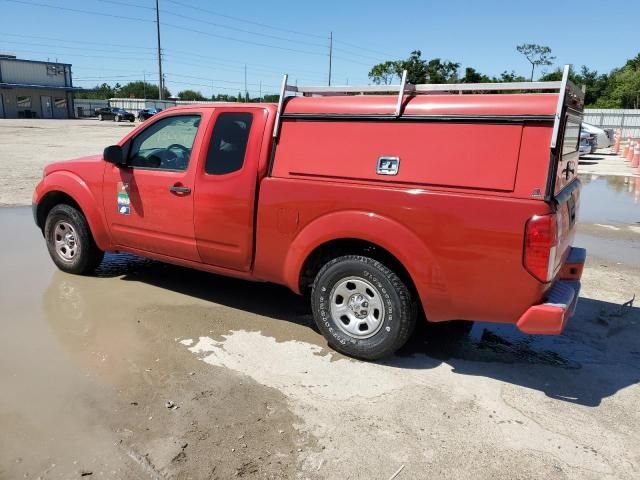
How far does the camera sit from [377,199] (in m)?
3.71

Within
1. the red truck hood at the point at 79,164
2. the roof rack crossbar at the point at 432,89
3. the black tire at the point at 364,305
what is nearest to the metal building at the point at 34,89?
the red truck hood at the point at 79,164

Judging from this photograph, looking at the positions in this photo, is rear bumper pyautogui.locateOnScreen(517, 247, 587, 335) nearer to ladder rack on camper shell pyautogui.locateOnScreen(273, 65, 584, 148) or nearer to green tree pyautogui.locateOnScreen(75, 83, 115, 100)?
ladder rack on camper shell pyautogui.locateOnScreen(273, 65, 584, 148)

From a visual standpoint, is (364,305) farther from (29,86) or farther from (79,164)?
(29,86)

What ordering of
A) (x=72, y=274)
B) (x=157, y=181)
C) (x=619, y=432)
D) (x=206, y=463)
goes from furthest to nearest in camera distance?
1. (x=72, y=274)
2. (x=157, y=181)
3. (x=619, y=432)
4. (x=206, y=463)

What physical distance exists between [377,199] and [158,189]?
2205 millimetres

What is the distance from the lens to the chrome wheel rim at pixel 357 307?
3.90 metres

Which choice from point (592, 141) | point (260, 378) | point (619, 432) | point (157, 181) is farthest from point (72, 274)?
point (592, 141)

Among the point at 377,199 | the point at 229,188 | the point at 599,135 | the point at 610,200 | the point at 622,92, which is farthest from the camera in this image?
the point at 622,92

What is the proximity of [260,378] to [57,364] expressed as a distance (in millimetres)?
1494

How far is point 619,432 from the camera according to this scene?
3.21 m

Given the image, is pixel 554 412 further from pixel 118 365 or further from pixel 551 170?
pixel 118 365

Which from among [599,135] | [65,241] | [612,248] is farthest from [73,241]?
[599,135]

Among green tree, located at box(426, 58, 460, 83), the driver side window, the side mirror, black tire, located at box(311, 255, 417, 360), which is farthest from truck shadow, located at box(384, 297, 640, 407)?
green tree, located at box(426, 58, 460, 83)

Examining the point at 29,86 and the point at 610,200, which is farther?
the point at 29,86
